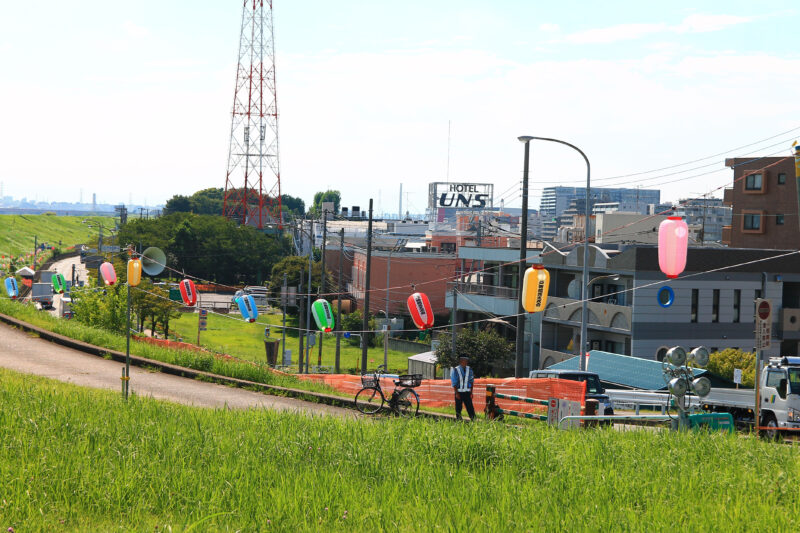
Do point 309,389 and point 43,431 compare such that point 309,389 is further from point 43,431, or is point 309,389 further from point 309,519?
point 309,519

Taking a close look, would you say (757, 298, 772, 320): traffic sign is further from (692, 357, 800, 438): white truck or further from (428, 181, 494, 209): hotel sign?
(428, 181, 494, 209): hotel sign

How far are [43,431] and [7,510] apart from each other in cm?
303

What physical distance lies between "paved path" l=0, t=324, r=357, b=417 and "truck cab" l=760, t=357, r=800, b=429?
12.2m

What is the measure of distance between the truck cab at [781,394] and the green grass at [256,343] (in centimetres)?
2842

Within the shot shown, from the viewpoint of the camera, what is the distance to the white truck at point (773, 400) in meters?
20.6

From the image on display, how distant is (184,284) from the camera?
41.0 m

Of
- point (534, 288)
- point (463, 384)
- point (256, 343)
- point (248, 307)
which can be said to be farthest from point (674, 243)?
point (256, 343)

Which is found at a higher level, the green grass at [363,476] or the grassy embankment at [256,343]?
the green grass at [363,476]

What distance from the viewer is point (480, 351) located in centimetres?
4344

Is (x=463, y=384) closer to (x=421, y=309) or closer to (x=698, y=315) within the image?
(x=421, y=309)

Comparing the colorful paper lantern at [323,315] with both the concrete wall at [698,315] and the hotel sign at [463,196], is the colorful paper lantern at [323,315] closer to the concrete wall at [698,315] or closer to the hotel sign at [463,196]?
the concrete wall at [698,315]

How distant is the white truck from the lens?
20.6 m

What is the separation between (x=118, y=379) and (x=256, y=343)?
43705mm


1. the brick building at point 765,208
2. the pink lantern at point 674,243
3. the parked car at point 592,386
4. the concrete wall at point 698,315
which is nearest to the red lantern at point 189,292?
the concrete wall at point 698,315
